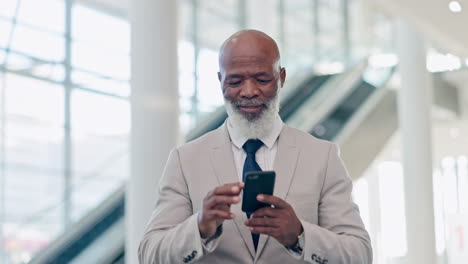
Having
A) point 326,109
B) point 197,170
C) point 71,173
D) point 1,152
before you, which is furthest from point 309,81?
point 197,170

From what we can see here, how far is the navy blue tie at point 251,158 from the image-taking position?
293 centimetres

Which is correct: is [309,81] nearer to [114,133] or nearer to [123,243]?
[114,133]

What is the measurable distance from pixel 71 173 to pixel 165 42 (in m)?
8.53

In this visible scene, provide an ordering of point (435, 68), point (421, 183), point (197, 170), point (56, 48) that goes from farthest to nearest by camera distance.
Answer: point (435, 68) < point (56, 48) < point (421, 183) < point (197, 170)

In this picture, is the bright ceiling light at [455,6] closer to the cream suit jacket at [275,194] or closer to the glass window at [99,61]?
the cream suit jacket at [275,194]

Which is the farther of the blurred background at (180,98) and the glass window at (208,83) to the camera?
the glass window at (208,83)

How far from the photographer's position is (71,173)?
15.5 m

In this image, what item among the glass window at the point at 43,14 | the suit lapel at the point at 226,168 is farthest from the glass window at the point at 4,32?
the suit lapel at the point at 226,168

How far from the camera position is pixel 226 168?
9.87 feet

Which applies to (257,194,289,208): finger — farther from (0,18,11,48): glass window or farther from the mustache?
(0,18,11,48): glass window

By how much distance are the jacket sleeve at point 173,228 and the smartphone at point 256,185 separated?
20 cm

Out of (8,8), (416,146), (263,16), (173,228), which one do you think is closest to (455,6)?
(416,146)

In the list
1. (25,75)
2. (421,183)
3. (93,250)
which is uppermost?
(25,75)

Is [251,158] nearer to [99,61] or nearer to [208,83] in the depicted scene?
[99,61]
